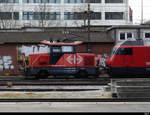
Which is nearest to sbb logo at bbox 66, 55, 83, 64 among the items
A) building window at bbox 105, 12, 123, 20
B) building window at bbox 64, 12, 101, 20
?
building window at bbox 64, 12, 101, 20

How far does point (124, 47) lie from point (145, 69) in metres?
2.48

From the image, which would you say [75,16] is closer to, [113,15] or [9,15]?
[113,15]

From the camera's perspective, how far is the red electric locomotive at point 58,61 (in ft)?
74.4

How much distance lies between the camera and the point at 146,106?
435 inches

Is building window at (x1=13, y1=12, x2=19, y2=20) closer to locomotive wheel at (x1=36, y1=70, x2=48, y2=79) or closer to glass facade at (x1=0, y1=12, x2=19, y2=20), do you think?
glass facade at (x1=0, y1=12, x2=19, y2=20)

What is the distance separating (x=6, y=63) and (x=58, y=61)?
844 cm


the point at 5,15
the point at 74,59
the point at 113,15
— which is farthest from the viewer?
the point at 113,15

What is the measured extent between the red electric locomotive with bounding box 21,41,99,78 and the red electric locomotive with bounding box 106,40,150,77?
7.97 feet

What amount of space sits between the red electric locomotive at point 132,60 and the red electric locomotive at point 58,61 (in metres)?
2.43

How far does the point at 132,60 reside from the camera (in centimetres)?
2173

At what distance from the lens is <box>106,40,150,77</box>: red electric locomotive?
2172 cm

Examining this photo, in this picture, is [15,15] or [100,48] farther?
[15,15]

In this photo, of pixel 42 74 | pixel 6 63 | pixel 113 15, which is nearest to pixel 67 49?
pixel 42 74

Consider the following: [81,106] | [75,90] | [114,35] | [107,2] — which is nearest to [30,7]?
[107,2]
